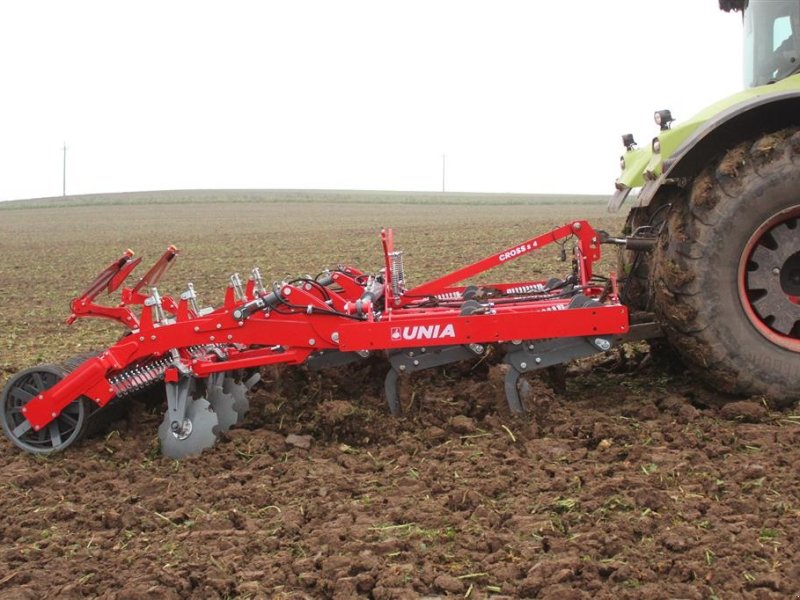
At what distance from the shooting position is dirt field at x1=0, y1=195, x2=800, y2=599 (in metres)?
3.03

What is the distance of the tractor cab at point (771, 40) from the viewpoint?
5160 millimetres

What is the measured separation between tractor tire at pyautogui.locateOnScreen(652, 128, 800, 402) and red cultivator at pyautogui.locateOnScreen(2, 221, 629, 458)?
0.37 metres

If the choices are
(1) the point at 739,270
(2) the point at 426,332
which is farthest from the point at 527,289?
(1) the point at 739,270

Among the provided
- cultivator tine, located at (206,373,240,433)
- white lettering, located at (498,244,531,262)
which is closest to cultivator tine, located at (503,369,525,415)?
white lettering, located at (498,244,531,262)

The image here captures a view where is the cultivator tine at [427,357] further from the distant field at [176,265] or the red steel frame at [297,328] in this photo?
the distant field at [176,265]

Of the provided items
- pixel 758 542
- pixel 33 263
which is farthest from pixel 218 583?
pixel 33 263

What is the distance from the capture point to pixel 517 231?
22016 millimetres

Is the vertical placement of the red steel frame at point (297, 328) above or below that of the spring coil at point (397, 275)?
below

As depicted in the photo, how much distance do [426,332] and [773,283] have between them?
72.5 inches

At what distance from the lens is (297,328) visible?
4660 millimetres

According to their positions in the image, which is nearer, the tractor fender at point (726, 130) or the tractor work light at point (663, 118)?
the tractor fender at point (726, 130)

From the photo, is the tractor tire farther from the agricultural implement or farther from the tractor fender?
the tractor fender

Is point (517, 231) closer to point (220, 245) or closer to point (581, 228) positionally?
point (220, 245)

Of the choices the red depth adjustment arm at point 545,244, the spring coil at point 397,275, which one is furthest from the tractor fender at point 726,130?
the spring coil at point 397,275
